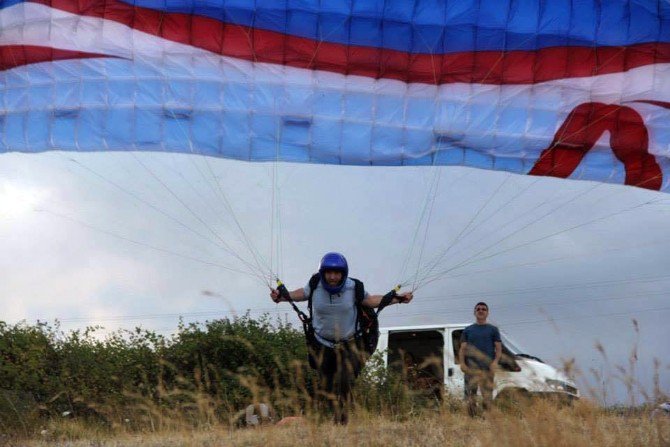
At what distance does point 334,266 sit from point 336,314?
0.41 metres

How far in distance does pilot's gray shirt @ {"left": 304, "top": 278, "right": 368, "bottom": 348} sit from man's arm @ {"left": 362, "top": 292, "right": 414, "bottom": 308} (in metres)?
0.11

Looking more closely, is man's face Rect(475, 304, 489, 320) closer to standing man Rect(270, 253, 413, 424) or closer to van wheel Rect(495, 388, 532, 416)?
van wheel Rect(495, 388, 532, 416)

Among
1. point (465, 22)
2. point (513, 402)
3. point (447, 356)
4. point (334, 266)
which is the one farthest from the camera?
point (447, 356)

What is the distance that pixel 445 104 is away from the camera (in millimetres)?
10742

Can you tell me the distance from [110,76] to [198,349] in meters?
5.16

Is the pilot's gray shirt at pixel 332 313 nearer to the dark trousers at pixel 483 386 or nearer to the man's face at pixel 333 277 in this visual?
the man's face at pixel 333 277

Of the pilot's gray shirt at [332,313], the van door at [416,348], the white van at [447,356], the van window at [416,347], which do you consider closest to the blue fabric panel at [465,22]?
the pilot's gray shirt at [332,313]

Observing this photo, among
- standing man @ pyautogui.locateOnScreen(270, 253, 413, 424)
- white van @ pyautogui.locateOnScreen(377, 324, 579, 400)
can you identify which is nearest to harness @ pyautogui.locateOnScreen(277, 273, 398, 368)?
standing man @ pyautogui.locateOnScreen(270, 253, 413, 424)

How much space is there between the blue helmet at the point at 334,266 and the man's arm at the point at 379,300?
0.28 metres

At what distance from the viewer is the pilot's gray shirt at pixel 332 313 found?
8.60m

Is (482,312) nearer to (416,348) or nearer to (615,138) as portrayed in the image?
(615,138)

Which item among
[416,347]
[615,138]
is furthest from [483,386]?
[416,347]

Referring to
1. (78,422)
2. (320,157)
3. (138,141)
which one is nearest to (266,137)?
(320,157)

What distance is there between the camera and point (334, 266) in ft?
27.9
